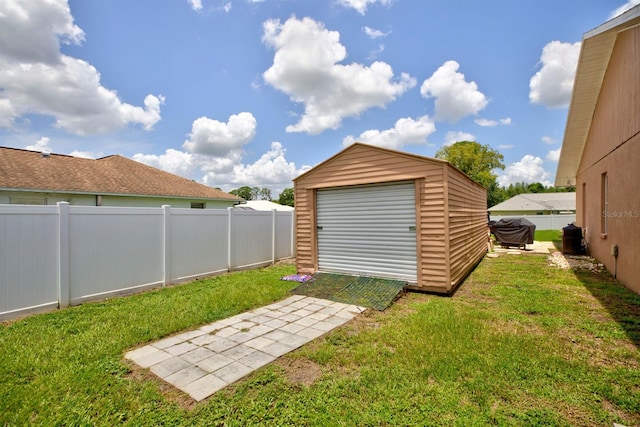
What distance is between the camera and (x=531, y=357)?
3.00 meters

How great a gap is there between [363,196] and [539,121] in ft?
42.5

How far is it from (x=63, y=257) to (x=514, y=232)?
14.8 m

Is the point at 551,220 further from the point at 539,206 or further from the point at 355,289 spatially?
the point at 355,289

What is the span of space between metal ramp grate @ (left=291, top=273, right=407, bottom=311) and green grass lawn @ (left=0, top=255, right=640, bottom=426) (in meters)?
0.36

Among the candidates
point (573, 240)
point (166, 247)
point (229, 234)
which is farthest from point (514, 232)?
point (166, 247)

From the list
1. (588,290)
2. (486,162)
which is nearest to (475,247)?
(588,290)

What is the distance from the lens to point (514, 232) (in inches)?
493

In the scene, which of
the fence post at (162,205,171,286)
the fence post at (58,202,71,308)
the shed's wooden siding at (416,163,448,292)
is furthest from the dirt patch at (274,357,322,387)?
the fence post at (162,205,171,286)

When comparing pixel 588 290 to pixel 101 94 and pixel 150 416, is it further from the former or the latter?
pixel 101 94

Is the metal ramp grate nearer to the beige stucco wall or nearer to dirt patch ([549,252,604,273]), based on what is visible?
the beige stucco wall

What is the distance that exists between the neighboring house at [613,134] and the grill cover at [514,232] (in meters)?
2.12

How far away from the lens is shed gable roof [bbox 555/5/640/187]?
5.66 meters

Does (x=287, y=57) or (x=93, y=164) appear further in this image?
(x=93, y=164)

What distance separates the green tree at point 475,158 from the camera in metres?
36.5
